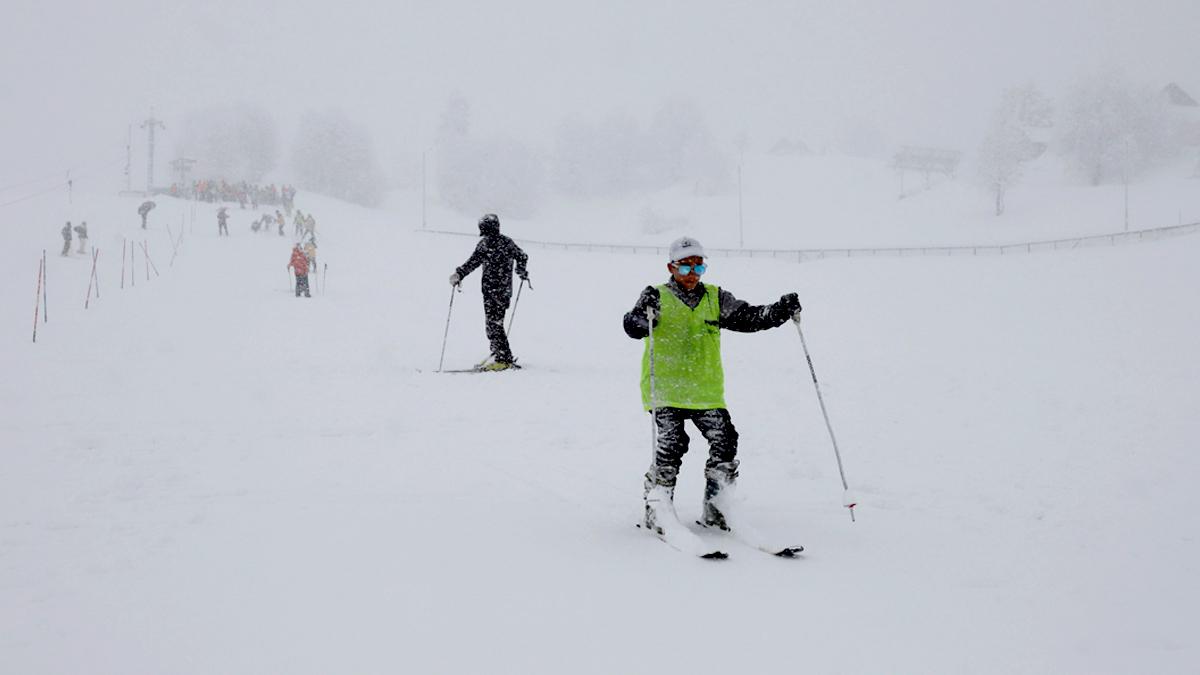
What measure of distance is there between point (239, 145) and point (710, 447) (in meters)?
82.5

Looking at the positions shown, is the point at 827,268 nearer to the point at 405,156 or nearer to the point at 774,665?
the point at 774,665

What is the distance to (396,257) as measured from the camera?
36625 millimetres

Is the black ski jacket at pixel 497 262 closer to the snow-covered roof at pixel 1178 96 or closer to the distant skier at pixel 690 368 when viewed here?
the distant skier at pixel 690 368

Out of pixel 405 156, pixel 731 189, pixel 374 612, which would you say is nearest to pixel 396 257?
pixel 374 612

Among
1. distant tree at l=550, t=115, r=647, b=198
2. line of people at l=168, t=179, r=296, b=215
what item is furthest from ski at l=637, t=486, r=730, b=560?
distant tree at l=550, t=115, r=647, b=198

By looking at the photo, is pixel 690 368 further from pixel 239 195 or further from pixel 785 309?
pixel 239 195

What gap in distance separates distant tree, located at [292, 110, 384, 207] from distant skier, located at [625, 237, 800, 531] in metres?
74.1

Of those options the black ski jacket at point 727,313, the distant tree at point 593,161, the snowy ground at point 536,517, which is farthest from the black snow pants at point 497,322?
the distant tree at point 593,161

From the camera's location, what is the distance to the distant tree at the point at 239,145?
247 feet

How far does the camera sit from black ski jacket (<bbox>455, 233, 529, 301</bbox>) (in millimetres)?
11609

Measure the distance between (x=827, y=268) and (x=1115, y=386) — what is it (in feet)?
78.2

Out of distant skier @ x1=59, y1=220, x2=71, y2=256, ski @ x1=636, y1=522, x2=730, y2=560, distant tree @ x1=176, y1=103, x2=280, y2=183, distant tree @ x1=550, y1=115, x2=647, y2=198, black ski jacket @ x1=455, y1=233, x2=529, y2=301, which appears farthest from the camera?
distant tree @ x1=550, y1=115, x2=647, y2=198

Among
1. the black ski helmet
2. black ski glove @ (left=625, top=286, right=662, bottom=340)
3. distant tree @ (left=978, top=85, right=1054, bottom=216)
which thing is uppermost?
distant tree @ (left=978, top=85, right=1054, bottom=216)

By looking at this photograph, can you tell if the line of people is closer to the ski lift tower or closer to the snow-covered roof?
the ski lift tower
